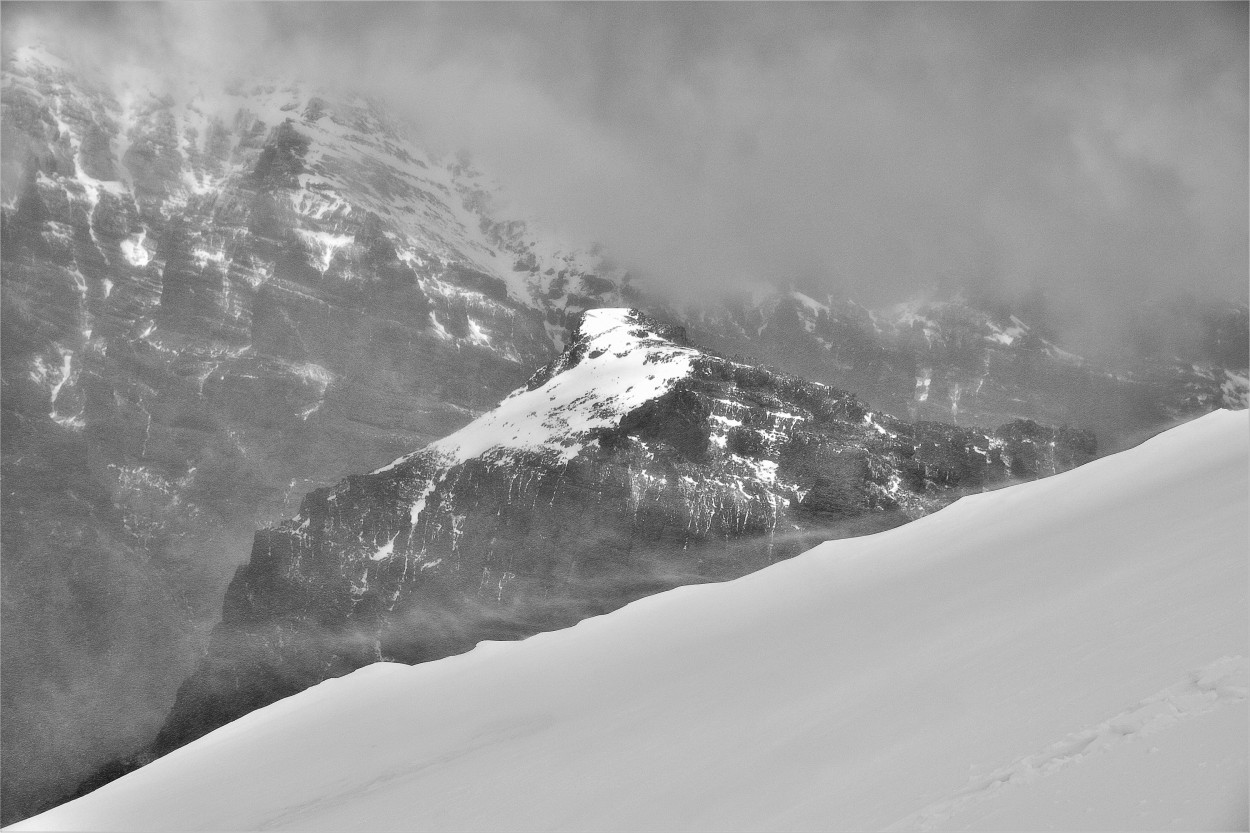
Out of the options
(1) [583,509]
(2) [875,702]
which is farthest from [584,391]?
(2) [875,702]

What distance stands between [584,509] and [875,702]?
90.1 metres

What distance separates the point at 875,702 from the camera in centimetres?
2186

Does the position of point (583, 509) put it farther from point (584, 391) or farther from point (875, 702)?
point (875, 702)

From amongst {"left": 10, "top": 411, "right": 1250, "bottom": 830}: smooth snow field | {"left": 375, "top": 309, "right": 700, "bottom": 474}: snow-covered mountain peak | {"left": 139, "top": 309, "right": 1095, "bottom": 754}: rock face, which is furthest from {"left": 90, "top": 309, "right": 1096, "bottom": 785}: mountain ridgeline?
{"left": 10, "top": 411, "right": 1250, "bottom": 830}: smooth snow field

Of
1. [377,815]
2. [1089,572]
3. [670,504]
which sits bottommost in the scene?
[377,815]

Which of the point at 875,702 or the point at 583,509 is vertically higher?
the point at 583,509

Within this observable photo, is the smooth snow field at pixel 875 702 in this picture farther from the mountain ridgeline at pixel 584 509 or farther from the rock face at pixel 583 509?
the rock face at pixel 583 509

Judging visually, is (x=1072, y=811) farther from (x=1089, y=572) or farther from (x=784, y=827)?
(x=1089, y=572)

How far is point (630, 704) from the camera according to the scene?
33.5 meters

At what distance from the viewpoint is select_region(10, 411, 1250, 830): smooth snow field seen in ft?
44.3

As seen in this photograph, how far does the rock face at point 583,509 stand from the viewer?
10306cm

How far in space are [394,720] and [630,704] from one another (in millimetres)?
17730

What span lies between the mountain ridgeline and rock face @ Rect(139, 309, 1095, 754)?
0.73 feet

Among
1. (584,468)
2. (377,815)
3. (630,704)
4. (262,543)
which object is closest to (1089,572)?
(630,704)
